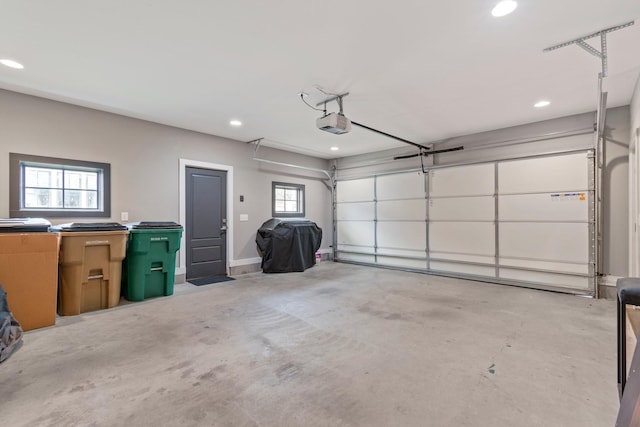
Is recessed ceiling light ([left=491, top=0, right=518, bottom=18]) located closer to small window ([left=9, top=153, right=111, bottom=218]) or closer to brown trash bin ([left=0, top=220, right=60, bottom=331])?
brown trash bin ([left=0, top=220, right=60, bottom=331])

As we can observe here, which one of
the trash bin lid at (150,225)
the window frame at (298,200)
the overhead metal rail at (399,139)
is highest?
the overhead metal rail at (399,139)

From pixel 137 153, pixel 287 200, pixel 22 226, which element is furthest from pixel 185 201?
pixel 287 200

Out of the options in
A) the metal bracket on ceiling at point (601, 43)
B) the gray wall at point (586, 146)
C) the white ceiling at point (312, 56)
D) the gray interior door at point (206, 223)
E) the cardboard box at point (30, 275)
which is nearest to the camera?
the white ceiling at point (312, 56)

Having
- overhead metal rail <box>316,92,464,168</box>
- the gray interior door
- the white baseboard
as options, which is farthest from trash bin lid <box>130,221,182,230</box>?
the white baseboard

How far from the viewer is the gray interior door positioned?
5.24 meters

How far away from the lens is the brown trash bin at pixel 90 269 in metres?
3.40

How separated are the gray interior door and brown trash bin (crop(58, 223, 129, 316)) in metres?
1.42

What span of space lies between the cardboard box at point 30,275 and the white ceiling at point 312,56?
182 centimetres

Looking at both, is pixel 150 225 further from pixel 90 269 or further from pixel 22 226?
pixel 22 226

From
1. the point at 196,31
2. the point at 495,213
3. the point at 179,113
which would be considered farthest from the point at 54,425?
the point at 495,213

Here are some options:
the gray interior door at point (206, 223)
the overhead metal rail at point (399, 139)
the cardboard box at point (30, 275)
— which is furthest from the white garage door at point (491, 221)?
Answer: the cardboard box at point (30, 275)

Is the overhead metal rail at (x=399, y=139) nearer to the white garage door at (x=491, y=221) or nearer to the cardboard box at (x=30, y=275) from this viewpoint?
the white garage door at (x=491, y=221)

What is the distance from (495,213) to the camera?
5.23 metres

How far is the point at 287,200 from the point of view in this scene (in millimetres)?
7020
